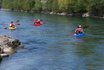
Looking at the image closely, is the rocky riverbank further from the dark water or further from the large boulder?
the dark water

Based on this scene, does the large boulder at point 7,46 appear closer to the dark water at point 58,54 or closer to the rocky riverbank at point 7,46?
the rocky riverbank at point 7,46

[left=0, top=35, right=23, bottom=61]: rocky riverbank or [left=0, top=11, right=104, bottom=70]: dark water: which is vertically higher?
[left=0, top=35, right=23, bottom=61]: rocky riverbank

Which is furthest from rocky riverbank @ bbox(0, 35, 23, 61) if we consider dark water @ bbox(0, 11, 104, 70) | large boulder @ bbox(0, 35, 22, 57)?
dark water @ bbox(0, 11, 104, 70)

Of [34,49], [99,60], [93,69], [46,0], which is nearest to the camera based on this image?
[93,69]

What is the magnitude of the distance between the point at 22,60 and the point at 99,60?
8753 mm

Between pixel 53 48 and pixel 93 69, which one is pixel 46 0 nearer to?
pixel 53 48

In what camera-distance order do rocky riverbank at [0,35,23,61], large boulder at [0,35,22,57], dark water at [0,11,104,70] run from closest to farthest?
dark water at [0,11,104,70]
rocky riverbank at [0,35,23,61]
large boulder at [0,35,22,57]

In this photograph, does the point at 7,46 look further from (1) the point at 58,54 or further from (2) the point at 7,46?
(1) the point at 58,54

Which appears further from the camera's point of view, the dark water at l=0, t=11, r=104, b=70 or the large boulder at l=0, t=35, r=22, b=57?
the large boulder at l=0, t=35, r=22, b=57

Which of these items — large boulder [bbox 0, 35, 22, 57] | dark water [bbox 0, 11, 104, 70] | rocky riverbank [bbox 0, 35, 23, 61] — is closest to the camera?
dark water [bbox 0, 11, 104, 70]

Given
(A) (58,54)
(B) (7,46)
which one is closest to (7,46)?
(B) (7,46)

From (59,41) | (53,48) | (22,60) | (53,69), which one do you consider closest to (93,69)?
(53,69)

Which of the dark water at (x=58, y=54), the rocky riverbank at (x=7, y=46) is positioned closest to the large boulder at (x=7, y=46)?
the rocky riverbank at (x=7, y=46)

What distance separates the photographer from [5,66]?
4244 centimetres
